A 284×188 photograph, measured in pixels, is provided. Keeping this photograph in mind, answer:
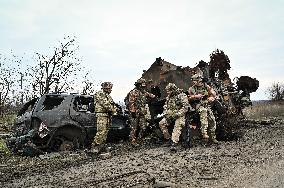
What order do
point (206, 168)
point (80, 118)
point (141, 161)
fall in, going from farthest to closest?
point (80, 118)
point (141, 161)
point (206, 168)

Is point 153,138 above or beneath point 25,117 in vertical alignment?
beneath

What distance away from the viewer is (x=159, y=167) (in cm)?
712

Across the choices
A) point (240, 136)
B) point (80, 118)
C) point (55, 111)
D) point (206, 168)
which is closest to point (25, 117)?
point (55, 111)

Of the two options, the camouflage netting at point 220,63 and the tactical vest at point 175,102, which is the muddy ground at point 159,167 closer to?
the tactical vest at point 175,102

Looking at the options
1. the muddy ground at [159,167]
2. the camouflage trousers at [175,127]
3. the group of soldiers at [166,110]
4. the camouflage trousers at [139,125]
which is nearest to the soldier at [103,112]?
the group of soldiers at [166,110]

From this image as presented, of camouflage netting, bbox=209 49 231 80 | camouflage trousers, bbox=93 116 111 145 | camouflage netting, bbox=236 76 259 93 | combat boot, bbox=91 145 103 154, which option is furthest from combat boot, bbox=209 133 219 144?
camouflage netting, bbox=236 76 259 93

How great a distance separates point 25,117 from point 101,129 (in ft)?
7.01

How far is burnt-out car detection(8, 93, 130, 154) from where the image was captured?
9734 mm

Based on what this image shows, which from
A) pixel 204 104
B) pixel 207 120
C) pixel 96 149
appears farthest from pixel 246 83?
pixel 96 149

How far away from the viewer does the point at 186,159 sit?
25.8ft

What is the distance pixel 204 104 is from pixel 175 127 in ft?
3.65

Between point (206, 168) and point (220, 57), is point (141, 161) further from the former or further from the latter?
point (220, 57)

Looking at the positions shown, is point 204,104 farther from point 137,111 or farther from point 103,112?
point 103,112

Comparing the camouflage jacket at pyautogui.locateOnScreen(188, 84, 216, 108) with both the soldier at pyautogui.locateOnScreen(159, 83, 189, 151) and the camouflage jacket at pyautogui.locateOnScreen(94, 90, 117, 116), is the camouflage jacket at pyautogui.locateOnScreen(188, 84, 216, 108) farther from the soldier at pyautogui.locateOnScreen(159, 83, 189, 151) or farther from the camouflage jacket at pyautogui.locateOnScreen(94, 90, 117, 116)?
the camouflage jacket at pyautogui.locateOnScreen(94, 90, 117, 116)
